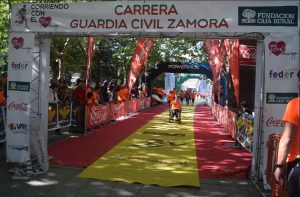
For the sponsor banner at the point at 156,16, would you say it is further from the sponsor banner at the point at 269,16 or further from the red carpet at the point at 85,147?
the red carpet at the point at 85,147

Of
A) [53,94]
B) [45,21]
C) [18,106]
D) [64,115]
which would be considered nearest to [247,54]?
[64,115]

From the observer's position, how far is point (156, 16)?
834 cm

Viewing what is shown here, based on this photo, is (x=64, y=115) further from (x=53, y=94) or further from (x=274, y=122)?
(x=274, y=122)

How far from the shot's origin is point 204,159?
412 inches

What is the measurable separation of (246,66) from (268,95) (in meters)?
8.35

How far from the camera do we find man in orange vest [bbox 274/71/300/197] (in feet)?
12.8

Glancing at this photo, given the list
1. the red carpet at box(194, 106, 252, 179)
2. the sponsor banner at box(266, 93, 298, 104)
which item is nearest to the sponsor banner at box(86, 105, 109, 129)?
the red carpet at box(194, 106, 252, 179)

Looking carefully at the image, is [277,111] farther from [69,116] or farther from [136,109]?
[136,109]

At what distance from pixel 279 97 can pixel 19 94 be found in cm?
509

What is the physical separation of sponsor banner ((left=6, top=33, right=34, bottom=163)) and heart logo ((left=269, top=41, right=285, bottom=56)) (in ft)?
15.4

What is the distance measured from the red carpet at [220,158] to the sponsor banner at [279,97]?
180 cm

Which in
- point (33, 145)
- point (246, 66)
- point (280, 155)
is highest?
point (246, 66)

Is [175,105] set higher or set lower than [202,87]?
lower

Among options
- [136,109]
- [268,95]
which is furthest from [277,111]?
[136,109]
